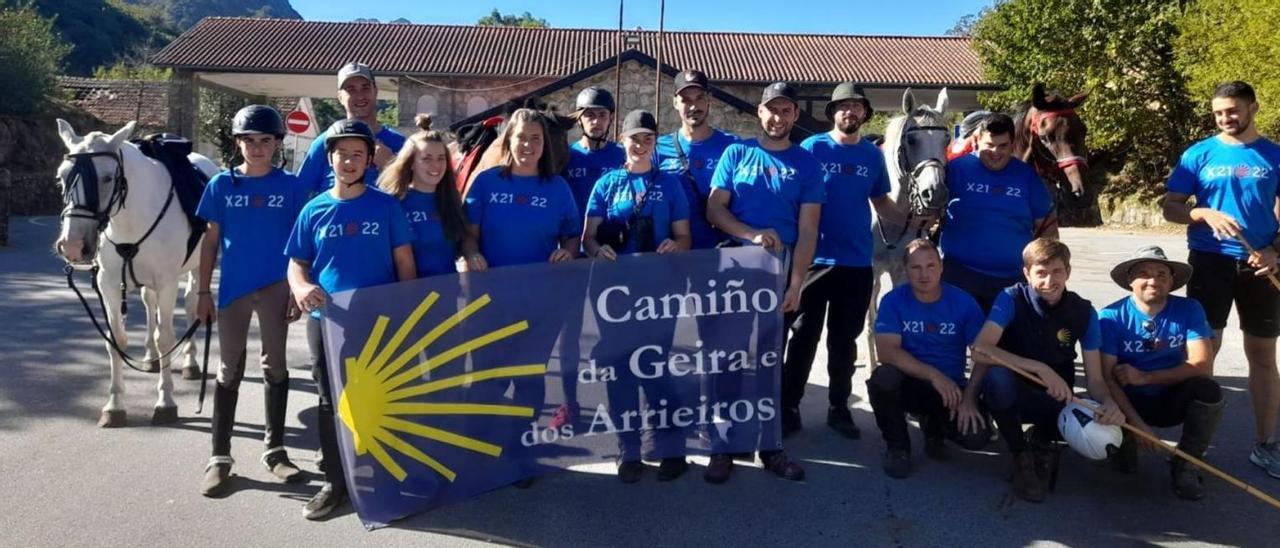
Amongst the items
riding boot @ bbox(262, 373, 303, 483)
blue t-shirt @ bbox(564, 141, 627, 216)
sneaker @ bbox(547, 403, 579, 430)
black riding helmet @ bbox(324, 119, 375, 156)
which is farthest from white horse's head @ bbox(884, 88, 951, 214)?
riding boot @ bbox(262, 373, 303, 483)

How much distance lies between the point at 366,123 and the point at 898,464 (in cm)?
328

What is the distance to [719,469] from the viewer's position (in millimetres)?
4469

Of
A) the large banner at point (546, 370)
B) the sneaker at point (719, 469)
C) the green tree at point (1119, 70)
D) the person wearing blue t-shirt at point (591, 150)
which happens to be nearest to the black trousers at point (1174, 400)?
the large banner at point (546, 370)

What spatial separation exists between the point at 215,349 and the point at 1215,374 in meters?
7.85

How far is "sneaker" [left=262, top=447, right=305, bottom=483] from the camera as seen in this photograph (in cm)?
439

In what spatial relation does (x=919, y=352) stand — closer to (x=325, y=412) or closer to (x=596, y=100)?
(x=596, y=100)

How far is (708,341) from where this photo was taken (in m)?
4.39

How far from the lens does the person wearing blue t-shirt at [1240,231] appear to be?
180 inches

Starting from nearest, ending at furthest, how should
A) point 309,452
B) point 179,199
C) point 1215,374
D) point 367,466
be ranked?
1. point 367,466
2. point 309,452
3. point 179,199
4. point 1215,374

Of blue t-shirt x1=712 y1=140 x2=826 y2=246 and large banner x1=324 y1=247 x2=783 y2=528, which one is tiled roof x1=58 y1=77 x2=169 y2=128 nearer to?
large banner x1=324 y1=247 x2=783 y2=528

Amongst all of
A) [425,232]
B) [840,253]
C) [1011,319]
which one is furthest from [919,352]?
[425,232]

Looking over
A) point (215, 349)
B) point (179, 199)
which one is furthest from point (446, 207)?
point (215, 349)

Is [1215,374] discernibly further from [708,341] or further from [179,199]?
[179,199]

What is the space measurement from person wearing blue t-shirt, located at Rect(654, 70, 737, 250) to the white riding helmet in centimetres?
187
